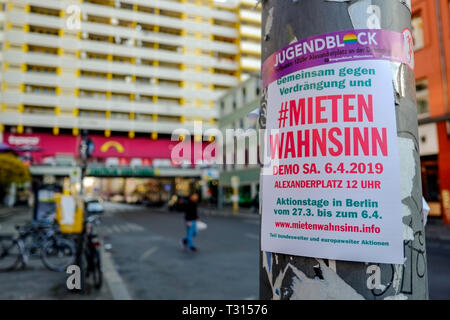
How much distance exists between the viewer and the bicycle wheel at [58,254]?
305 inches

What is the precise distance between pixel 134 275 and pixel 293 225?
673cm

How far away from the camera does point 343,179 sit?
56.6 inches

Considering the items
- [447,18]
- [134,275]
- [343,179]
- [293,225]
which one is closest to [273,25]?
[343,179]

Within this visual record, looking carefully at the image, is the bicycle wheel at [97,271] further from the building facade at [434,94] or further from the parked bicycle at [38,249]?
the building facade at [434,94]

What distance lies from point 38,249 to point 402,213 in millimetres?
9257

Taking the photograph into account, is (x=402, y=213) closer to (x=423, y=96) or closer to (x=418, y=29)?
(x=423, y=96)

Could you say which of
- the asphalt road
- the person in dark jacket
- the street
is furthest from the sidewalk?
the person in dark jacket

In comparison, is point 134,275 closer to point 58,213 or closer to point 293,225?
point 58,213

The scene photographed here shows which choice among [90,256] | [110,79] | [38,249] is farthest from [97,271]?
[110,79]

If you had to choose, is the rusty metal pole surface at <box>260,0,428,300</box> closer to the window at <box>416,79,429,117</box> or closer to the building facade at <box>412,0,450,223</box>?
the building facade at <box>412,0,450,223</box>

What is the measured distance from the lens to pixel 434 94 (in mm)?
16703

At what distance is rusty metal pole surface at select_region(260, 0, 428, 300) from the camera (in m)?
1.44

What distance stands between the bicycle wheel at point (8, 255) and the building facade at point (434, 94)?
57.2ft
